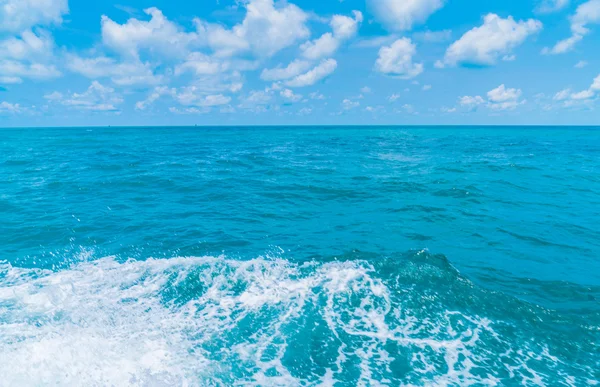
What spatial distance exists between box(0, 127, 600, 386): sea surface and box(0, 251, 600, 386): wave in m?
0.05

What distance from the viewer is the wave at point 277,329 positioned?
9141 mm

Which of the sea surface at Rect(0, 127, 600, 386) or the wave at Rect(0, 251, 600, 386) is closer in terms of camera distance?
the wave at Rect(0, 251, 600, 386)

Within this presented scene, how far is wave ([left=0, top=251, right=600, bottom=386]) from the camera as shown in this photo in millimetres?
9141

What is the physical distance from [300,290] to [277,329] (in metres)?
2.47

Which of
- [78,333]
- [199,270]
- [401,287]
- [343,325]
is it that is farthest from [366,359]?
[78,333]

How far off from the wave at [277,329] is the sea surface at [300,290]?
0.05 metres

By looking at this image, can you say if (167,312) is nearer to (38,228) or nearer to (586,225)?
(38,228)

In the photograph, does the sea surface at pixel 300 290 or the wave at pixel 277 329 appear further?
the sea surface at pixel 300 290

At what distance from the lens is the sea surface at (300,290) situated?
30.8 feet

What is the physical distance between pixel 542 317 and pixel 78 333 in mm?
16181

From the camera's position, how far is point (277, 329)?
10.9 meters

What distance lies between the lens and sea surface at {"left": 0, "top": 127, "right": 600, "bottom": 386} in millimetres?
9375

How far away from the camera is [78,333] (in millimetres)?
10539

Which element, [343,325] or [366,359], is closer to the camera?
[366,359]
